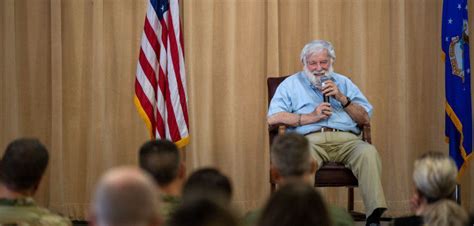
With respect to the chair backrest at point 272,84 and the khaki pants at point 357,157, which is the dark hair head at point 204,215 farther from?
the chair backrest at point 272,84

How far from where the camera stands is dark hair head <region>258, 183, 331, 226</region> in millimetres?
2246

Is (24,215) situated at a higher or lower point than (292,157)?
lower

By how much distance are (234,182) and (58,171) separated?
1.37 m

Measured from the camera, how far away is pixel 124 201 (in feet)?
6.54

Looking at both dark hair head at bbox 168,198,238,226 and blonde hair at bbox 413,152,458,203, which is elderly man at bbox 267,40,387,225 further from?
dark hair head at bbox 168,198,238,226

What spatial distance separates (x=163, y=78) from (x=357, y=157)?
1.47 metres

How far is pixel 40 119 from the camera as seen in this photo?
691cm

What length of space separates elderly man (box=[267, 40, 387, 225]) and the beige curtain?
2.96 feet

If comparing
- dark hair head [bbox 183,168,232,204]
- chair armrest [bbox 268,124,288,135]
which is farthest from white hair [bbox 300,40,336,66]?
dark hair head [bbox 183,168,232,204]

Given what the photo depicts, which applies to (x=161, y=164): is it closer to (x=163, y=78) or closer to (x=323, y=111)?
(x=323, y=111)

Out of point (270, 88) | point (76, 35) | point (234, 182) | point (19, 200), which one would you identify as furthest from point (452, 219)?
point (76, 35)

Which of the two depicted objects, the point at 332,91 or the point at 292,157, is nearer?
the point at 292,157

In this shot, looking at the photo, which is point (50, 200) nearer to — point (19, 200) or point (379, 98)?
point (379, 98)

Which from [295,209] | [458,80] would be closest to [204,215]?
[295,209]
